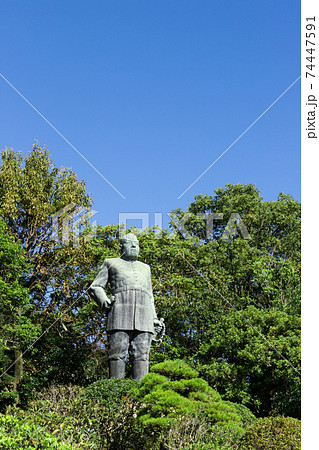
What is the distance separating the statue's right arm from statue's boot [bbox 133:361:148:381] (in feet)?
3.87

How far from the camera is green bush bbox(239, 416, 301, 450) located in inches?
238

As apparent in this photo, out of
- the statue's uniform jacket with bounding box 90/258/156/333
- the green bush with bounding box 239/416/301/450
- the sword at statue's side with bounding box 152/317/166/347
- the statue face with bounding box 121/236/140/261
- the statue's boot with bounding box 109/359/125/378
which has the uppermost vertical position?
the statue face with bounding box 121/236/140/261

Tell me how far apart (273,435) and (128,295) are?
13.3 feet

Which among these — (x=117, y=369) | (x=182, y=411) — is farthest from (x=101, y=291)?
(x=182, y=411)

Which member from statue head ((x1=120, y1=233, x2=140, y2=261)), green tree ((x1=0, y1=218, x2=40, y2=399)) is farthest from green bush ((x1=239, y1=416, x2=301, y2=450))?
green tree ((x1=0, y1=218, x2=40, y2=399))

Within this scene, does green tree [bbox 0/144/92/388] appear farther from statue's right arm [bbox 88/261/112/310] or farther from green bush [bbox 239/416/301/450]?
green bush [bbox 239/416/301/450]

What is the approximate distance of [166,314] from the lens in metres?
17.2

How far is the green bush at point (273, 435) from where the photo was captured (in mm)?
6043

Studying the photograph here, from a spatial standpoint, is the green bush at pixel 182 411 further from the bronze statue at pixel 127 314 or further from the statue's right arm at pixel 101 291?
the statue's right arm at pixel 101 291

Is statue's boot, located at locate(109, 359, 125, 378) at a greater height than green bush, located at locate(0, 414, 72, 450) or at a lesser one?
greater

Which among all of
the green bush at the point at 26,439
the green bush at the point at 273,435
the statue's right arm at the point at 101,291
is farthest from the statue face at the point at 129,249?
the green bush at the point at 26,439

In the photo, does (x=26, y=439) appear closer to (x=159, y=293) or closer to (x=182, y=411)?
(x=182, y=411)
